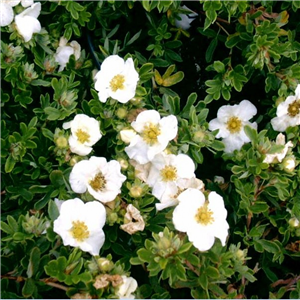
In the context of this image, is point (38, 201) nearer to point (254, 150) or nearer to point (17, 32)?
point (17, 32)

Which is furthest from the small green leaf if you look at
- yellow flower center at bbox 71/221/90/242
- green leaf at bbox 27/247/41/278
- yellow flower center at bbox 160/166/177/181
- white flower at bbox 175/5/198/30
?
white flower at bbox 175/5/198/30

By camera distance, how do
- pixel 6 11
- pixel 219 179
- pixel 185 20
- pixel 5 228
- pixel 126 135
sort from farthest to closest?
pixel 185 20
pixel 219 179
pixel 6 11
pixel 126 135
pixel 5 228

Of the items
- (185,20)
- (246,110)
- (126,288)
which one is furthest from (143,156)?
(185,20)

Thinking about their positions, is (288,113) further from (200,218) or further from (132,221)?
(132,221)

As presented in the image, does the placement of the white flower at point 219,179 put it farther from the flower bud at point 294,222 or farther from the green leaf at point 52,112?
the green leaf at point 52,112

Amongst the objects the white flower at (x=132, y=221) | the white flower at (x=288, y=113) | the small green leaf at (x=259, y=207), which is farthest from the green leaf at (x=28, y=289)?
the white flower at (x=288, y=113)

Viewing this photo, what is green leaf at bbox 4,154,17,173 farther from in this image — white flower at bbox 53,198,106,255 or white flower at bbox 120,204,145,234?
white flower at bbox 120,204,145,234

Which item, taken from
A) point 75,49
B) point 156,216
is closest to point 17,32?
point 75,49
